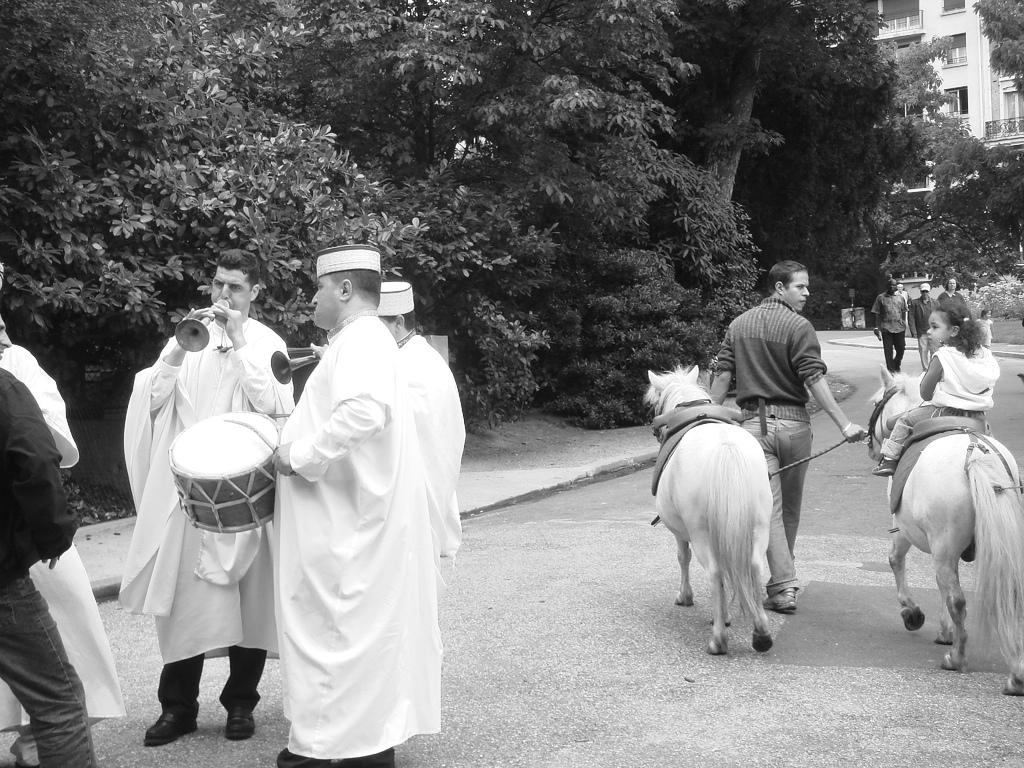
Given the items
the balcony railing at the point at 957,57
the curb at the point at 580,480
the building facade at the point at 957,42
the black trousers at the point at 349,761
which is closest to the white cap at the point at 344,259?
the black trousers at the point at 349,761

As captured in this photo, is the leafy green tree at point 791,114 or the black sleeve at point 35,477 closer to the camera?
the black sleeve at point 35,477

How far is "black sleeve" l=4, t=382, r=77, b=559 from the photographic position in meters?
3.76

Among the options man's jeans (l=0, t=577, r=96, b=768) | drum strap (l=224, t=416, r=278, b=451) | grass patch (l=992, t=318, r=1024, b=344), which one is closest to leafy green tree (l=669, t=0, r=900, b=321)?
grass patch (l=992, t=318, r=1024, b=344)

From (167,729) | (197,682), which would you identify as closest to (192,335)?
(197,682)

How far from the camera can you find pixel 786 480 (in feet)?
24.8

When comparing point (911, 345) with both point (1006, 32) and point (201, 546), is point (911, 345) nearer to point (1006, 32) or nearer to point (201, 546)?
point (1006, 32)

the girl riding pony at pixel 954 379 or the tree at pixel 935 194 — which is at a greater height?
the tree at pixel 935 194

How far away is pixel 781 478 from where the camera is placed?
7500 millimetres

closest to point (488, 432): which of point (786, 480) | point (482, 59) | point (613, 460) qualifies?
point (613, 460)

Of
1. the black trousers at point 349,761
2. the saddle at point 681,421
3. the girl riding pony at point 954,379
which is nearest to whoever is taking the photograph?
the black trousers at point 349,761

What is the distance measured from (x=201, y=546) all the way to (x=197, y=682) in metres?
0.65

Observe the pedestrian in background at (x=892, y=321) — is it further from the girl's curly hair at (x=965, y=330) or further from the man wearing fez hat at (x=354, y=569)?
the man wearing fez hat at (x=354, y=569)

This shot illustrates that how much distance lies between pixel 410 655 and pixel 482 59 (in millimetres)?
11974

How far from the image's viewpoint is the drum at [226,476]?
4.40 metres
